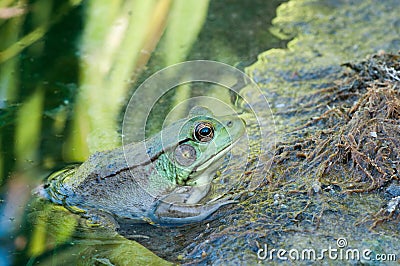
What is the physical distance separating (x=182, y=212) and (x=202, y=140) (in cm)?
55

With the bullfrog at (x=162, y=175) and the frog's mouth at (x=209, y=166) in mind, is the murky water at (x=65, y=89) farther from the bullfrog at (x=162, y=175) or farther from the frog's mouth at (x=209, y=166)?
the frog's mouth at (x=209, y=166)

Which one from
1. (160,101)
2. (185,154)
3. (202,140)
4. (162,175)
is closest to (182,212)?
(162,175)

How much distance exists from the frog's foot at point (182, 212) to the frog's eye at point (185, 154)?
0.33 metres

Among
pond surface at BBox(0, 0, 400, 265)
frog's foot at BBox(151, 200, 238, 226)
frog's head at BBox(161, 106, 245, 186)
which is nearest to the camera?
pond surface at BBox(0, 0, 400, 265)

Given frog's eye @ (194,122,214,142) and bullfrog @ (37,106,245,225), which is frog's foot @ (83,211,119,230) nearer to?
bullfrog @ (37,106,245,225)

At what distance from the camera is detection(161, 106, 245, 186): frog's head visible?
3.89 m

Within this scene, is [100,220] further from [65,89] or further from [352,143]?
[65,89]

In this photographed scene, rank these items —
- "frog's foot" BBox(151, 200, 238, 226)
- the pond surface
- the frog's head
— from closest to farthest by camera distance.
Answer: the pond surface, the frog's head, "frog's foot" BBox(151, 200, 238, 226)

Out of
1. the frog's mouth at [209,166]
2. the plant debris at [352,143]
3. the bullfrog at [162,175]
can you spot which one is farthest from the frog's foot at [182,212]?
the plant debris at [352,143]

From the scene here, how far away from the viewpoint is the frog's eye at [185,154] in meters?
3.96

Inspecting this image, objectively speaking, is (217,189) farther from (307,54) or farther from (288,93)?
(307,54)

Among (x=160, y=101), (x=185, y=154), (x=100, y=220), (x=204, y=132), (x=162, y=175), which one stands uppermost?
(x=204, y=132)

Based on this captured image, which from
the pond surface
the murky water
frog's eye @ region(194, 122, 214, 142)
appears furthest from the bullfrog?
the murky water

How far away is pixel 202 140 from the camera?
12.9 feet
